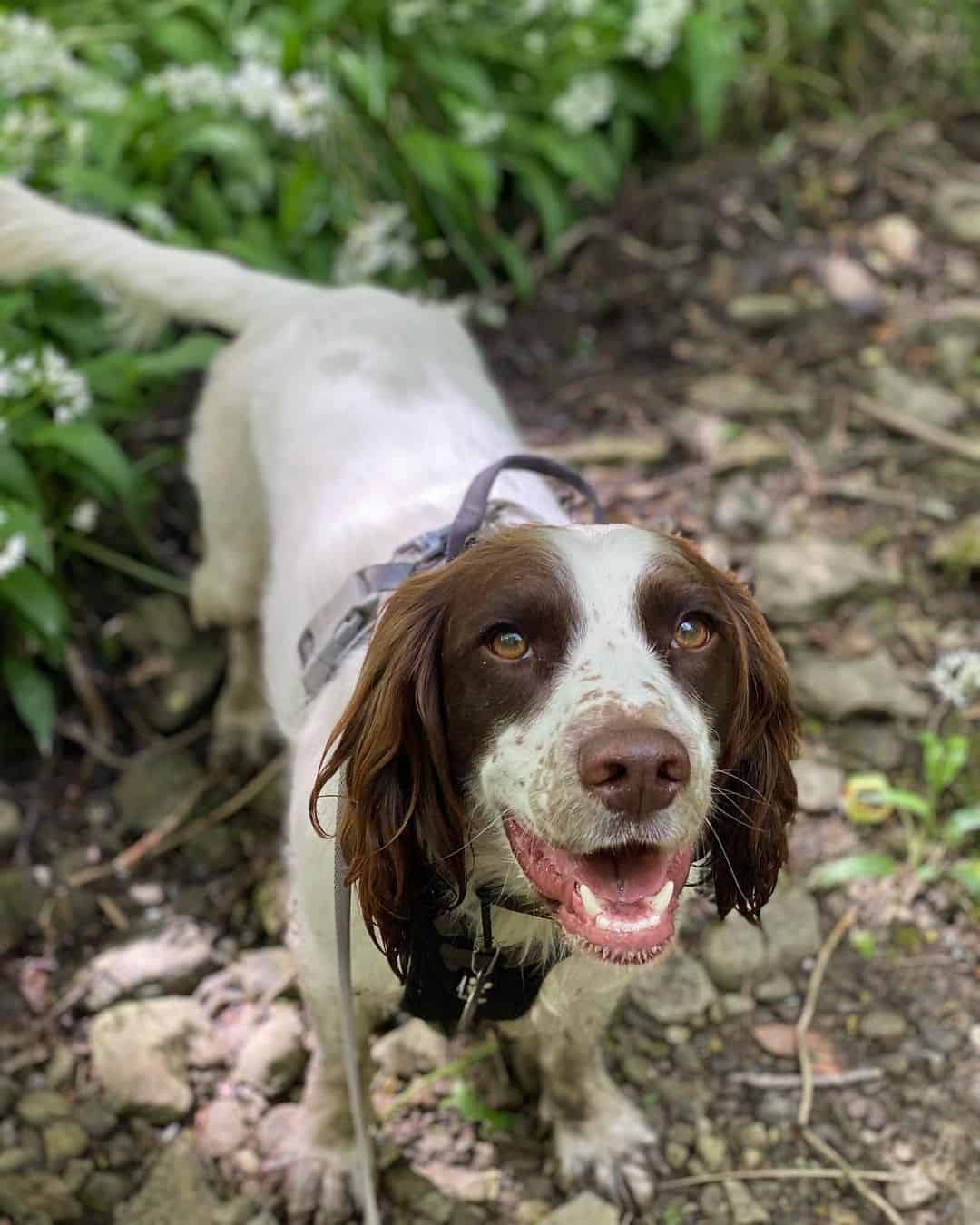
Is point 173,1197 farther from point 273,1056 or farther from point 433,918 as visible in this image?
point 433,918

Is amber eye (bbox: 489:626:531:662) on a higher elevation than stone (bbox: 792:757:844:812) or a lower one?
higher

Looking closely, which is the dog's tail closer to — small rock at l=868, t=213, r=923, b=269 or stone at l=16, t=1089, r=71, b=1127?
stone at l=16, t=1089, r=71, b=1127

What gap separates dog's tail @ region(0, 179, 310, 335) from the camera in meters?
3.53

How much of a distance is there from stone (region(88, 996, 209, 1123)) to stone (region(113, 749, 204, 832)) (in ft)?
2.31

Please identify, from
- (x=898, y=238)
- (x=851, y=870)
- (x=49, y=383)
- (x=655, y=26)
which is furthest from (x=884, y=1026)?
(x=655, y=26)

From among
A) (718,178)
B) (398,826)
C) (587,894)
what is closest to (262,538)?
(398,826)

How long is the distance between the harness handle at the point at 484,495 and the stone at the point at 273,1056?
1.50m

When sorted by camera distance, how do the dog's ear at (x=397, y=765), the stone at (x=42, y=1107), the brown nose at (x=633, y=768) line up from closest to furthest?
the brown nose at (x=633, y=768), the dog's ear at (x=397, y=765), the stone at (x=42, y=1107)

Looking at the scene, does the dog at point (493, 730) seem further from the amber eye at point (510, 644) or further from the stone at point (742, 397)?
the stone at point (742, 397)

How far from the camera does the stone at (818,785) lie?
3680mm

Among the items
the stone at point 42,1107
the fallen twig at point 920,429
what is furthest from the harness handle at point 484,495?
the fallen twig at point 920,429

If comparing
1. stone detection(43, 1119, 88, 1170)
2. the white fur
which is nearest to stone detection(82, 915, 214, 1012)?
stone detection(43, 1119, 88, 1170)

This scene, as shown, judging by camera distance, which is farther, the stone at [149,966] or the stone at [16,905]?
the stone at [16,905]

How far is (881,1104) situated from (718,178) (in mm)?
4052
